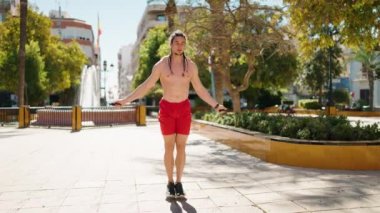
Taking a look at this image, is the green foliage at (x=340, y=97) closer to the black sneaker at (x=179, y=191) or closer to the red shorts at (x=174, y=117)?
the red shorts at (x=174, y=117)

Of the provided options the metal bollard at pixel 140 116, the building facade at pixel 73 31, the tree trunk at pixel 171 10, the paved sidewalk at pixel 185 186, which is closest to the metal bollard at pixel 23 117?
the metal bollard at pixel 140 116

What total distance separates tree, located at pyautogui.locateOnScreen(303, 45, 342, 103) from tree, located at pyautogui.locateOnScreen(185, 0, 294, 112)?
98.1ft

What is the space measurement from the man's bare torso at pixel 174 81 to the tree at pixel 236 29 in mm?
9602

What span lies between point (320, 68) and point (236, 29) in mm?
31498

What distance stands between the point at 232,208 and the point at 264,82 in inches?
1422

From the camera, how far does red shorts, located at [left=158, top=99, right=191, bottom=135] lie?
5.12 meters

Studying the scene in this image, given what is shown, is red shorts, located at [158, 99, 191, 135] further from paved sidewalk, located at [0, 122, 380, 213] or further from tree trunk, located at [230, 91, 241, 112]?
tree trunk, located at [230, 91, 241, 112]

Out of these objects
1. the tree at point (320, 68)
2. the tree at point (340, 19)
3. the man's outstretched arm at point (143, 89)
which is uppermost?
the tree at point (320, 68)

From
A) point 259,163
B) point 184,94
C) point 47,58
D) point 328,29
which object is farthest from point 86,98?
point 184,94

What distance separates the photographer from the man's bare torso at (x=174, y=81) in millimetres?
5129

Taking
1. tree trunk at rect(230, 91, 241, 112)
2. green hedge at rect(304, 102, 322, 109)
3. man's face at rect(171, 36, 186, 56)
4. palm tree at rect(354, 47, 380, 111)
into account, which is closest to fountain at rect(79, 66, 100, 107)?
tree trunk at rect(230, 91, 241, 112)

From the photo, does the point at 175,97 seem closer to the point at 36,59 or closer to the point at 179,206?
the point at 179,206

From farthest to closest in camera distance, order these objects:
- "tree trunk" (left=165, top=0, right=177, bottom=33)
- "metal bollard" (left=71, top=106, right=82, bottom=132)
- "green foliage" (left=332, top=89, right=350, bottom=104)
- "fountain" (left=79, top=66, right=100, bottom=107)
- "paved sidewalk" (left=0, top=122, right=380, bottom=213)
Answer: "green foliage" (left=332, top=89, right=350, bottom=104), "fountain" (left=79, top=66, right=100, bottom=107), "metal bollard" (left=71, top=106, right=82, bottom=132), "tree trunk" (left=165, top=0, right=177, bottom=33), "paved sidewalk" (left=0, top=122, right=380, bottom=213)

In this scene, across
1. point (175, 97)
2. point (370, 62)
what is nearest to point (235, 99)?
point (175, 97)
